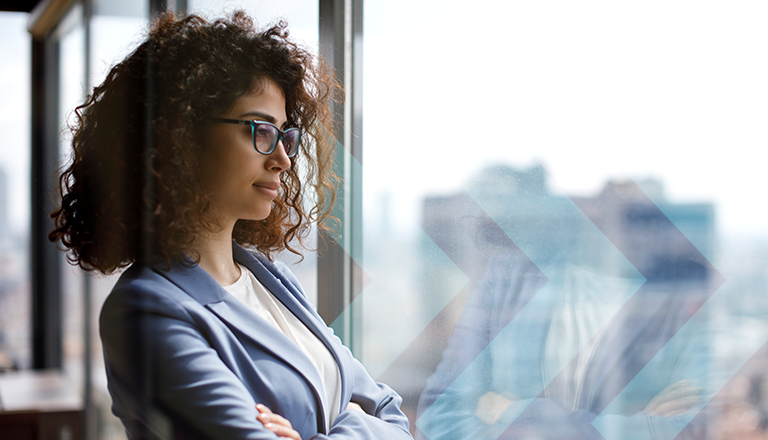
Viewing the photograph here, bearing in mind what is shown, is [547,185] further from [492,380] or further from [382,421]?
[382,421]

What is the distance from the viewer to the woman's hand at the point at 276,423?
859 mm

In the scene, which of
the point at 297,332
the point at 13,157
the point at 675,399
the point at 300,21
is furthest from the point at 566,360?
the point at 13,157

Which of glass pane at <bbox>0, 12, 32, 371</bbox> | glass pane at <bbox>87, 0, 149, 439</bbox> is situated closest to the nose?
glass pane at <bbox>87, 0, 149, 439</bbox>

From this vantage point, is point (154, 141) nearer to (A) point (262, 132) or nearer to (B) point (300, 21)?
(A) point (262, 132)

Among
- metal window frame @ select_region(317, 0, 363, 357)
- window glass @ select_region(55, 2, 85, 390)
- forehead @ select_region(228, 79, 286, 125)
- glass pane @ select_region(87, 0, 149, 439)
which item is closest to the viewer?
forehead @ select_region(228, 79, 286, 125)

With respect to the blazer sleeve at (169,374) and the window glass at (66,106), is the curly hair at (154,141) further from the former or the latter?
the window glass at (66,106)

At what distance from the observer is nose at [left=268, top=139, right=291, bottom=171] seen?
41.4 inches

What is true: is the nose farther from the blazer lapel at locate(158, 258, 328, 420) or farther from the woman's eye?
the blazer lapel at locate(158, 258, 328, 420)

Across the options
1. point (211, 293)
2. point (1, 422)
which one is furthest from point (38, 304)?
point (211, 293)

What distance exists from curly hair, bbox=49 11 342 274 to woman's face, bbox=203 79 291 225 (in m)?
0.02

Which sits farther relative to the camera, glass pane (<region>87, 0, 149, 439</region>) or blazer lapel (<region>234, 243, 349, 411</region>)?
glass pane (<region>87, 0, 149, 439</region>)

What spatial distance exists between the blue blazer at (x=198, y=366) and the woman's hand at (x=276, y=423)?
18 mm

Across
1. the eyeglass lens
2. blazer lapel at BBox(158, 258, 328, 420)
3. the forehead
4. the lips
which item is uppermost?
the forehead

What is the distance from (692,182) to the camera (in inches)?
33.6
